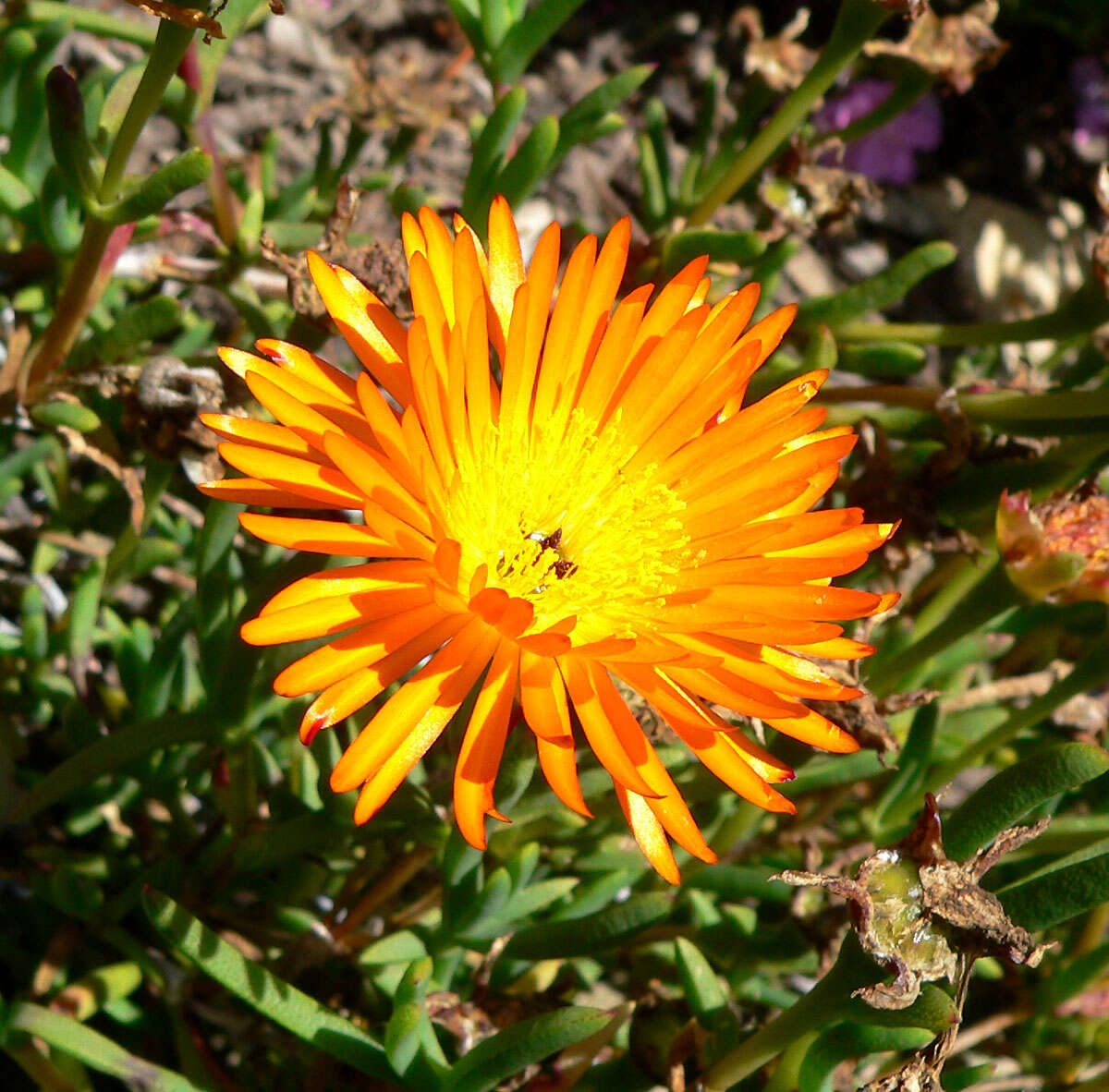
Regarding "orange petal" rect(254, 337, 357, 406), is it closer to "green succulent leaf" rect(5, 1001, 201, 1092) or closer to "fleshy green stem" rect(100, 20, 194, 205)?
"fleshy green stem" rect(100, 20, 194, 205)

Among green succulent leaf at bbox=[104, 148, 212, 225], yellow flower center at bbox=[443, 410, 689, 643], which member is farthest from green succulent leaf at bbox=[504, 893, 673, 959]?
green succulent leaf at bbox=[104, 148, 212, 225]

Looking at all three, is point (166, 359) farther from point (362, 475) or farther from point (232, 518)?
point (362, 475)

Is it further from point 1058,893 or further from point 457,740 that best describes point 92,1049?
point 1058,893

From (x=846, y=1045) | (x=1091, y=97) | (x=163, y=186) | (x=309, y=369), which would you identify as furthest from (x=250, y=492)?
(x=1091, y=97)

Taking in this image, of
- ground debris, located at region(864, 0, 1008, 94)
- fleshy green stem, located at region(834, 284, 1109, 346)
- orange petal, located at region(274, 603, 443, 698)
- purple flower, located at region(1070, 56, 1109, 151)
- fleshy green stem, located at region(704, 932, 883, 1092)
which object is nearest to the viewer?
orange petal, located at region(274, 603, 443, 698)

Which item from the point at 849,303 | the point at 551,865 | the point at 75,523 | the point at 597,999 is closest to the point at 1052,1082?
the point at 597,999

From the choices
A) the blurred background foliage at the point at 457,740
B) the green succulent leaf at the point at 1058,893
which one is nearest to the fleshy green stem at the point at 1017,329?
the blurred background foliage at the point at 457,740
